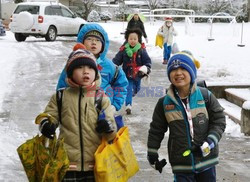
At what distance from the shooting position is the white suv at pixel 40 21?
22031mm

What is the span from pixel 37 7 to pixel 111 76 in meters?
19.0

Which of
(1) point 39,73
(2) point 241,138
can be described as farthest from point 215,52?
(2) point 241,138

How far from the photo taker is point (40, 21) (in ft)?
73.2

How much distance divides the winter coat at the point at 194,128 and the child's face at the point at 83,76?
2.01 ft

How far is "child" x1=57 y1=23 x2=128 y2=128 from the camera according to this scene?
14.6 ft

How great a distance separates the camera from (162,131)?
3.69 m

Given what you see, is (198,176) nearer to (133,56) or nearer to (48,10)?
(133,56)

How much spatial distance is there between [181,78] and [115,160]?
80cm

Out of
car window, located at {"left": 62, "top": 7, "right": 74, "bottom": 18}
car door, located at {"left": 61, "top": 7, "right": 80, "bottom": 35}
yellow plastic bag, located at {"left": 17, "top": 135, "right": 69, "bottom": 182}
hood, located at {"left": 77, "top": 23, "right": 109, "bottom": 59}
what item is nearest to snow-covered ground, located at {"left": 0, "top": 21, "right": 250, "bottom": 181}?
hood, located at {"left": 77, "top": 23, "right": 109, "bottom": 59}

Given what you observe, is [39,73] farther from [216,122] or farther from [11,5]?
[11,5]

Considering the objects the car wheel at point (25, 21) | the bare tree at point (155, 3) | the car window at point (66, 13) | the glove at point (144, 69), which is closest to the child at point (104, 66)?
the glove at point (144, 69)

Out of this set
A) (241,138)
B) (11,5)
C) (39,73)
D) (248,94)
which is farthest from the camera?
(11,5)

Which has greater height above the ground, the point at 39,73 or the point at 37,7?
the point at 37,7

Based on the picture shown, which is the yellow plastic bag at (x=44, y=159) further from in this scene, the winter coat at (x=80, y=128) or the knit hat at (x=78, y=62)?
the knit hat at (x=78, y=62)
